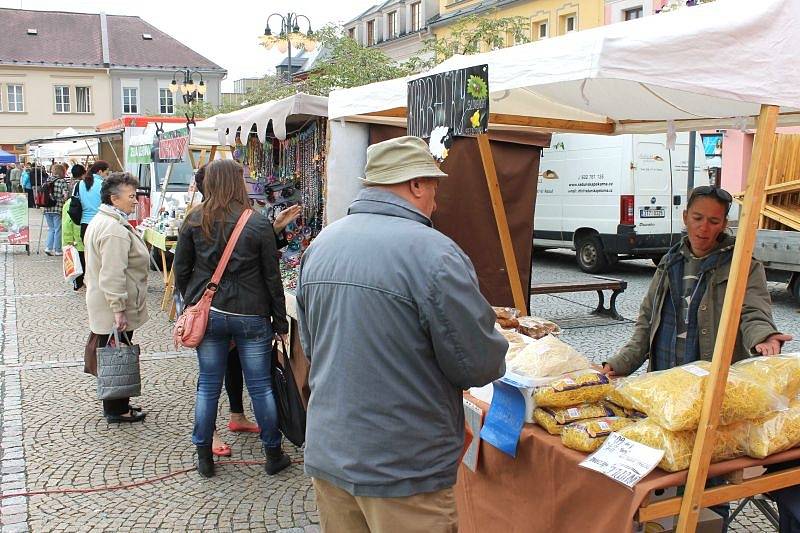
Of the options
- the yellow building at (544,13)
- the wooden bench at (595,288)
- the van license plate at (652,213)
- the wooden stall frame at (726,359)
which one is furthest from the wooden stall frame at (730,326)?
the yellow building at (544,13)

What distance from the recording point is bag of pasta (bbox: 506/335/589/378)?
2.62 metres

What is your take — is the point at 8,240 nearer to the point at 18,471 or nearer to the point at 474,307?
the point at 18,471

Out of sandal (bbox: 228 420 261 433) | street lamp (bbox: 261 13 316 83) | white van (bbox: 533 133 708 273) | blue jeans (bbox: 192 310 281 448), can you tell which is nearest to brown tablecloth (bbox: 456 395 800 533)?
blue jeans (bbox: 192 310 281 448)

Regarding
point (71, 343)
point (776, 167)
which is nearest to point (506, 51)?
point (71, 343)

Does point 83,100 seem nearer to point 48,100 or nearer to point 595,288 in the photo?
point 48,100

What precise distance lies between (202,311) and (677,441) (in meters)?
2.54

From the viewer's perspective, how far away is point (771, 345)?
2.83 meters

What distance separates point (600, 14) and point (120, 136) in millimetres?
15380

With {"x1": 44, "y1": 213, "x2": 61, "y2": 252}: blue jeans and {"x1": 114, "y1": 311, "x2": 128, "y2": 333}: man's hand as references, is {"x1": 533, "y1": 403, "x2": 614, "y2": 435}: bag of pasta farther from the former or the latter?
{"x1": 44, "y1": 213, "x2": 61, "y2": 252}: blue jeans

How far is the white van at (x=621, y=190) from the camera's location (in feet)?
37.1

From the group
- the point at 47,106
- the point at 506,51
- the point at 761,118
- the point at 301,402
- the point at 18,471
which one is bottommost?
the point at 18,471

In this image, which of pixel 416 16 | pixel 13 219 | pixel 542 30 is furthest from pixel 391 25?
pixel 13 219

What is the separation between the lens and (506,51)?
298 cm

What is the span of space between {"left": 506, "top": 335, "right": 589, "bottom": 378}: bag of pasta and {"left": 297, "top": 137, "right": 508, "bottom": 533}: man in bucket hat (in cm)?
55
